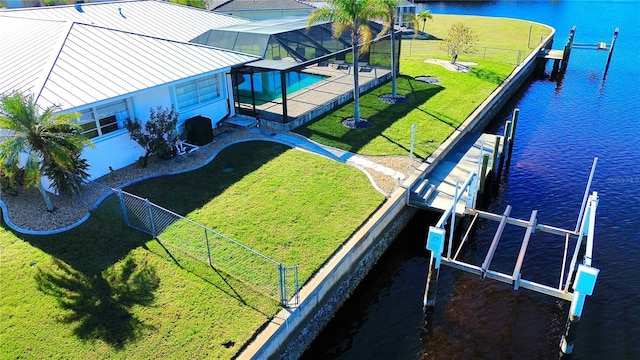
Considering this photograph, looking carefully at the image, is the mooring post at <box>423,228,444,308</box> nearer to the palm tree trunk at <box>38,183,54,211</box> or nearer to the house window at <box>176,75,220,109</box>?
the palm tree trunk at <box>38,183,54,211</box>

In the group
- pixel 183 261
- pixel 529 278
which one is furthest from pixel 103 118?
pixel 529 278

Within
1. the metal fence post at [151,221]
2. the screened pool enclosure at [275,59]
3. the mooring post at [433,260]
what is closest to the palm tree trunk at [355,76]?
the screened pool enclosure at [275,59]

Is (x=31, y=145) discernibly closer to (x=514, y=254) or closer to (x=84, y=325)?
(x=84, y=325)

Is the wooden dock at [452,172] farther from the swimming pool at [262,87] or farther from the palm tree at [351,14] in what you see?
the swimming pool at [262,87]

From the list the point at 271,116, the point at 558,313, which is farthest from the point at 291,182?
the point at 558,313

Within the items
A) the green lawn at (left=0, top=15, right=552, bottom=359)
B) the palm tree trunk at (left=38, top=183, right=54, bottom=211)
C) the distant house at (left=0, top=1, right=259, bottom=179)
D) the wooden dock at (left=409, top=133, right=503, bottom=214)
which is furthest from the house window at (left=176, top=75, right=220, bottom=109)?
the wooden dock at (left=409, top=133, right=503, bottom=214)

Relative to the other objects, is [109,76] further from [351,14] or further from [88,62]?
[351,14]
